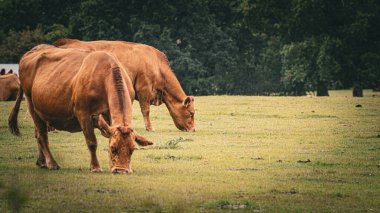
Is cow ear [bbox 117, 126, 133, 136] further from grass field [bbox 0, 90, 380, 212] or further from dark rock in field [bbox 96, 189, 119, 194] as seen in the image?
dark rock in field [bbox 96, 189, 119, 194]

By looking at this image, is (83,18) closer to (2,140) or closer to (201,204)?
(2,140)

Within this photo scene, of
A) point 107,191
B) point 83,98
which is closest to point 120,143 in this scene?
point 107,191

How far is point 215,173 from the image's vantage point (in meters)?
15.0

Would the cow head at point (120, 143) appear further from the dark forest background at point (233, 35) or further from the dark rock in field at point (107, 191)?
the dark forest background at point (233, 35)

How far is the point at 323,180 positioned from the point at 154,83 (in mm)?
12602

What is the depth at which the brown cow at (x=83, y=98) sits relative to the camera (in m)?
13.8

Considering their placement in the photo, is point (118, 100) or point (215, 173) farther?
point (215, 173)

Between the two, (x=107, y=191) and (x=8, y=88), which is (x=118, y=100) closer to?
(x=107, y=191)

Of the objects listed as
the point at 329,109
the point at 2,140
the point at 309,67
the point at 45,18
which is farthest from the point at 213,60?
the point at 2,140

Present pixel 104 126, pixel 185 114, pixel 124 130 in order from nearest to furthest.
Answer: pixel 124 130 → pixel 104 126 → pixel 185 114

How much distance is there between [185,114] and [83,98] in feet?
36.9

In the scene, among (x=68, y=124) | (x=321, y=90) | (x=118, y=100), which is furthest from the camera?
(x=321, y=90)

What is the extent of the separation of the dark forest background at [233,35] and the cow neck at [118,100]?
46.8 meters

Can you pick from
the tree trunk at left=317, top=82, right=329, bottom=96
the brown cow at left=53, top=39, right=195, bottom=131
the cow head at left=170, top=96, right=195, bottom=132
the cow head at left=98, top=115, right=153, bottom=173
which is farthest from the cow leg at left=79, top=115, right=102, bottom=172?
the tree trunk at left=317, top=82, right=329, bottom=96
